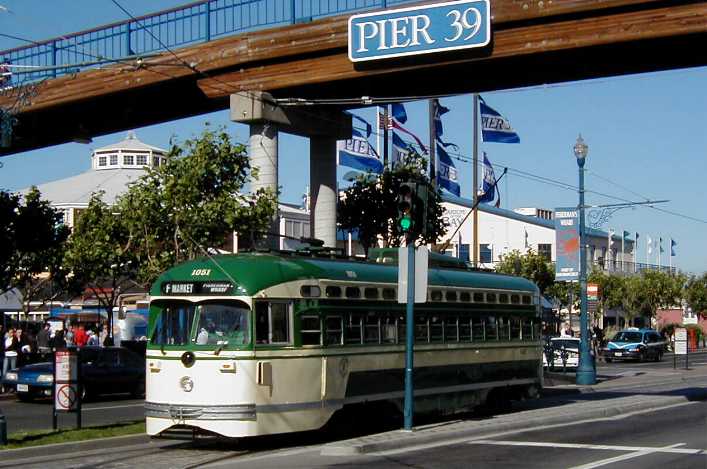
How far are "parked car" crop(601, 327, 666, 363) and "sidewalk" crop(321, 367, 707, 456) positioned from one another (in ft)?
55.4

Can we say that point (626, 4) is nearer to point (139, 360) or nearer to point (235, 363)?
point (235, 363)

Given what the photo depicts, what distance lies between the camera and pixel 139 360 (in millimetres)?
30359

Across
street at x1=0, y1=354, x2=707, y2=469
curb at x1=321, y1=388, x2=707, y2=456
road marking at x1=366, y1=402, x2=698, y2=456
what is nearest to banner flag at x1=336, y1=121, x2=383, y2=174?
street at x1=0, y1=354, x2=707, y2=469

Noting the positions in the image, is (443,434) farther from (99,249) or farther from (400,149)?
(99,249)

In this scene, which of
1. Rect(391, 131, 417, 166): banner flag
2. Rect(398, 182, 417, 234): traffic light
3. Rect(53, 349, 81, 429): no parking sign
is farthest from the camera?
Rect(391, 131, 417, 166): banner flag

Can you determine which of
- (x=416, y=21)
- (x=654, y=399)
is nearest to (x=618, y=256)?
(x=654, y=399)

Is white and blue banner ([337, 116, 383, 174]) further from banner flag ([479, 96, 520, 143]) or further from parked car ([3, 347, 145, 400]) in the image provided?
parked car ([3, 347, 145, 400])

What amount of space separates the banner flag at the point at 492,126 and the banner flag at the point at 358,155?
11.6ft

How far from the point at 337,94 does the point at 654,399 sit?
1042 centimetres

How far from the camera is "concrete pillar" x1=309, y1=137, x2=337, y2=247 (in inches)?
1011

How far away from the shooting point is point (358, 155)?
109ft

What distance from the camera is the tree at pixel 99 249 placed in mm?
35000

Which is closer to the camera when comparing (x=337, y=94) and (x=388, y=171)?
(x=337, y=94)

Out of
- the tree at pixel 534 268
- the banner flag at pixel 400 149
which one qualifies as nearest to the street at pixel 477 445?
the banner flag at pixel 400 149
